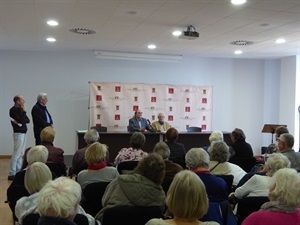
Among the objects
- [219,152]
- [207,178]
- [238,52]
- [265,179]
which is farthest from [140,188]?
[238,52]

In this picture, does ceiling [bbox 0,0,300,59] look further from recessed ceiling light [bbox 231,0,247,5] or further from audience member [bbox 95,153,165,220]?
audience member [bbox 95,153,165,220]

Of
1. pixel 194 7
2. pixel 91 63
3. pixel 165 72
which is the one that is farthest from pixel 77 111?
pixel 194 7

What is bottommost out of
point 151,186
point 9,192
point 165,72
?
point 9,192

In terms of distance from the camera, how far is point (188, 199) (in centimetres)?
173

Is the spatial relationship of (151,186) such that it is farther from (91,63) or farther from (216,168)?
(91,63)

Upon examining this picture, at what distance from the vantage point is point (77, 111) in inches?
370

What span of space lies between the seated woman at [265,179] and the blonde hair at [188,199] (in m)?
1.28

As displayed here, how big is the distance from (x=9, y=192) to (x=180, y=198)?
1847 millimetres

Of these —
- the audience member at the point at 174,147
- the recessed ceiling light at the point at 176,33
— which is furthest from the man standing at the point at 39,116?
the recessed ceiling light at the point at 176,33

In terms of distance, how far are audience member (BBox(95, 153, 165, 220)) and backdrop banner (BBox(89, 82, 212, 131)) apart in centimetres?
659

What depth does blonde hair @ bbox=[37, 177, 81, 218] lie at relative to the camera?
5.50ft

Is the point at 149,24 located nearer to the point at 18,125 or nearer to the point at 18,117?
the point at 18,117

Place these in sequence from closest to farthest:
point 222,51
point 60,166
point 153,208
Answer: point 153,208 → point 60,166 → point 222,51

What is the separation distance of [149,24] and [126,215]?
4.40m
